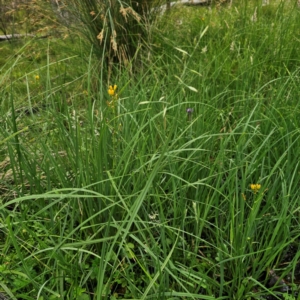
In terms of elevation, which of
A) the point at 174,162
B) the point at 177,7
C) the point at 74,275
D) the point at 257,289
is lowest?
the point at 257,289

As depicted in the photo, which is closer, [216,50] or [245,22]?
[216,50]

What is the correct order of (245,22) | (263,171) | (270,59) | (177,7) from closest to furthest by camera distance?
(263,171)
(270,59)
(245,22)
(177,7)

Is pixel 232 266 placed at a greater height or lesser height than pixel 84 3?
lesser

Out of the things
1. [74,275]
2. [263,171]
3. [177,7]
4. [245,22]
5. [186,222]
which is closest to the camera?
[74,275]

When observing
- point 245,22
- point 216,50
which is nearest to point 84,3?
point 216,50

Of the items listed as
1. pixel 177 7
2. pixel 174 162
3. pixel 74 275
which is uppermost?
pixel 177 7

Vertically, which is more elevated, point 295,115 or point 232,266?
point 295,115

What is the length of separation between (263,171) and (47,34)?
1.93 m

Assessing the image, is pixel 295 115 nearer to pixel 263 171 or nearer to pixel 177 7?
pixel 263 171

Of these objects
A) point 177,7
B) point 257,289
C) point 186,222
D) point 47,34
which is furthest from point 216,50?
point 257,289

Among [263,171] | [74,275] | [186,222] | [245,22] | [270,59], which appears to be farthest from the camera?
[245,22]

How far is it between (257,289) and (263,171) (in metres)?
0.42

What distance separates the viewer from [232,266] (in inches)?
47.5

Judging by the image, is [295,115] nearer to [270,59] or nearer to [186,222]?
[186,222]
